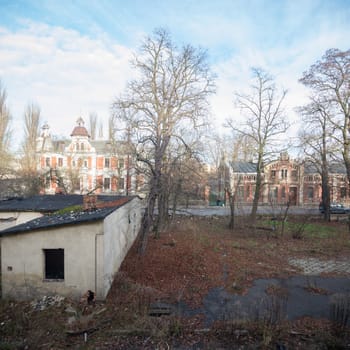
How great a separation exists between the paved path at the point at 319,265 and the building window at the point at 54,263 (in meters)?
8.51

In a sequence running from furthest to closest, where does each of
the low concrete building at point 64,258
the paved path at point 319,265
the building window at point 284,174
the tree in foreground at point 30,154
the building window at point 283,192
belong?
the building window at point 283,192
the building window at point 284,174
the tree in foreground at point 30,154
the paved path at point 319,265
the low concrete building at point 64,258

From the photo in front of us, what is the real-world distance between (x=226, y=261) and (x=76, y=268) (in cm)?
602

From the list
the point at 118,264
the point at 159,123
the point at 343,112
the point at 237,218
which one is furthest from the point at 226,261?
the point at 343,112

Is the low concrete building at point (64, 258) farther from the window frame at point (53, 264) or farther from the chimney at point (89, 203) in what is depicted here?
the chimney at point (89, 203)

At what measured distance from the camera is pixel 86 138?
34156 millimetres

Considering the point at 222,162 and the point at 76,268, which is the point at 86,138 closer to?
the point at 222,162

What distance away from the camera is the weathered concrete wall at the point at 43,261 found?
615cm

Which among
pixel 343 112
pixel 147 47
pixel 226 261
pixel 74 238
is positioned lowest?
pixel 226 261

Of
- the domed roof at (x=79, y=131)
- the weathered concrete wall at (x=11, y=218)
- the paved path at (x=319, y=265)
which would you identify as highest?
the domed roof at (x=79, y=131)

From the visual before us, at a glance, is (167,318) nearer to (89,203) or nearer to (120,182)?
(89,203)

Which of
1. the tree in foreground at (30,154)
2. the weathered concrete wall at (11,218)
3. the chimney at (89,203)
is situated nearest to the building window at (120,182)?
the tree in foreground at (30,154)

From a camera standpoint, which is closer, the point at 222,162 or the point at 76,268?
the point at 76,268

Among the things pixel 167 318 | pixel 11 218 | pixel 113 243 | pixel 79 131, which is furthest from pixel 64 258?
pixel 79 131

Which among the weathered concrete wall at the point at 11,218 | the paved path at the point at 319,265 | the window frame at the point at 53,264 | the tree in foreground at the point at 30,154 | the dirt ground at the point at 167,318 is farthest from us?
the tree in foreground at the point at 30,154
